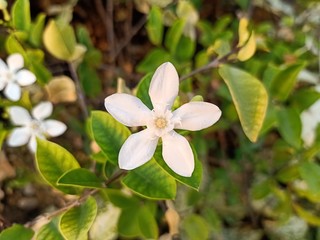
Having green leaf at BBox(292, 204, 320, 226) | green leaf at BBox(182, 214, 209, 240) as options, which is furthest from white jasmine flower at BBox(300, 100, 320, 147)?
green leaf at BBox(182, 214, 209, 240)

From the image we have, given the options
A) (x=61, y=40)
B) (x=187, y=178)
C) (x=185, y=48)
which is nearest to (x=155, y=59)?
(x=185, y=48)

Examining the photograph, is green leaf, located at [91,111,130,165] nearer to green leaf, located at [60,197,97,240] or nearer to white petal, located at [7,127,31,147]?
green leaf, located at [60,197,97,240]

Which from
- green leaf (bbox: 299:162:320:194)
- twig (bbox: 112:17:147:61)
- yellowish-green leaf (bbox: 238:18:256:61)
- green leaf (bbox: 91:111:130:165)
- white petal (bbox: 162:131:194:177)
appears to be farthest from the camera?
twig (bbox: 112:17:147:61)

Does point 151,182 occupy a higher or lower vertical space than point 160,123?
lower

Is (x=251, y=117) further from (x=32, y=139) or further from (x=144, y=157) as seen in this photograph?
(x=32, y=139)

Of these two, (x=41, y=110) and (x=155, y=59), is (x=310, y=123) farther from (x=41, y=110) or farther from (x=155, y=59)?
(x=41, y=110)

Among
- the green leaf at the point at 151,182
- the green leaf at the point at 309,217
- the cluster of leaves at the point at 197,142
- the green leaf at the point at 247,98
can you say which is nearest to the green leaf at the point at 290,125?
the cluster of leaves at the point at 197,142
